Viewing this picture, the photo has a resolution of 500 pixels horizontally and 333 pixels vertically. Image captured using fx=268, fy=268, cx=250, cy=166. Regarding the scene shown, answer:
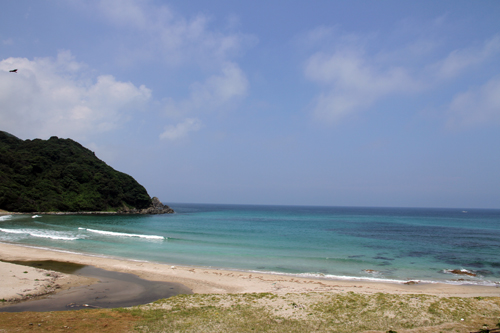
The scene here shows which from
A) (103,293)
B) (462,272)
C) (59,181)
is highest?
(59,181)

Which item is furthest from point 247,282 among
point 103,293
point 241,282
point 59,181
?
point 59,181

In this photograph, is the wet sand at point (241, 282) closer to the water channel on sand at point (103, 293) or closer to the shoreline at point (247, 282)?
the shoreline at point (247, 282)

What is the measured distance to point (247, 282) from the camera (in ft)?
54.6

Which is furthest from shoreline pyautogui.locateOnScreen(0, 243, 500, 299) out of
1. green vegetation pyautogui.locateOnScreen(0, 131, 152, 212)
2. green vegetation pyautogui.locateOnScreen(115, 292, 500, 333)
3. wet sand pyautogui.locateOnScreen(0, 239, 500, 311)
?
green vegetation pyautogui.locateOnScreen(0, 131, 152, 212)

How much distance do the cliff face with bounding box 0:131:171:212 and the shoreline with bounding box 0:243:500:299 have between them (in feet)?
190

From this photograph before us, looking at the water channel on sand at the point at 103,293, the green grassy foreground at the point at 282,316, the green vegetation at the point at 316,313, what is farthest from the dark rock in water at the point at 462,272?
the water channel on sand at the point at 103,293

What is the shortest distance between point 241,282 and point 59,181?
274 ft

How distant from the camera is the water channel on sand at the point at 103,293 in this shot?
1138 centimetres

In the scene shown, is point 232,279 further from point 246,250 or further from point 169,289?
point 246,250

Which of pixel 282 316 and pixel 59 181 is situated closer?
pixel 282 316

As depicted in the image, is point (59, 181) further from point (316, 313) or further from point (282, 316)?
point (316, 313)

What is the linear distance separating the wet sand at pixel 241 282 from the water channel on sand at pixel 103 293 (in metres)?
0.24

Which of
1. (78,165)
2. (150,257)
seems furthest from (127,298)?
(78,165)

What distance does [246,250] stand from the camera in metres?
28.5
